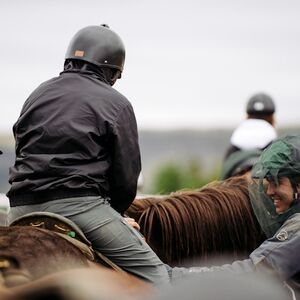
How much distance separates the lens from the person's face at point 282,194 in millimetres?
4793

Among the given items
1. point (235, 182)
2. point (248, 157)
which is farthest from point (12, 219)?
point (248, 157)

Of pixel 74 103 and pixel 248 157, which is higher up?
pixel 74 103

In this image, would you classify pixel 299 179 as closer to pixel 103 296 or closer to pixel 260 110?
pixel 103 296

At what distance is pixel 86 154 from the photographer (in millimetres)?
4516

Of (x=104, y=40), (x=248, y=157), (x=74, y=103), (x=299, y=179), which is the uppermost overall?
(x=104, y=40)

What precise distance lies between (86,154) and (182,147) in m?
39.7

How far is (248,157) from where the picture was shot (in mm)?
8516

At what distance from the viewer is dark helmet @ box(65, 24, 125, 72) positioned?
4832 millimetres

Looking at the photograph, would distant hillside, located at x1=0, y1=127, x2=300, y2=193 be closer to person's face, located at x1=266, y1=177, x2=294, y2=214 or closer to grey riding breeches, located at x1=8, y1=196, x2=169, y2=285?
person's face, located at x1=266, y1=177, x2=294, y2=214

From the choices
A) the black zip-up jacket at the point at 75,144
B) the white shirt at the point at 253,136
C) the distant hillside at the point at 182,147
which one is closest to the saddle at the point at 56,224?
the black zip-up jacket at the point at 75,144

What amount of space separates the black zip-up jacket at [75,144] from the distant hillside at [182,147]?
86.3 ft

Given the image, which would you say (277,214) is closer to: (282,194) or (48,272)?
(282,194)

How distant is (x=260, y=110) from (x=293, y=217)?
265 inches

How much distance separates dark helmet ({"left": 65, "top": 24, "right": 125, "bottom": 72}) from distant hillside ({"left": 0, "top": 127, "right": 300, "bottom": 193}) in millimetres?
26156
